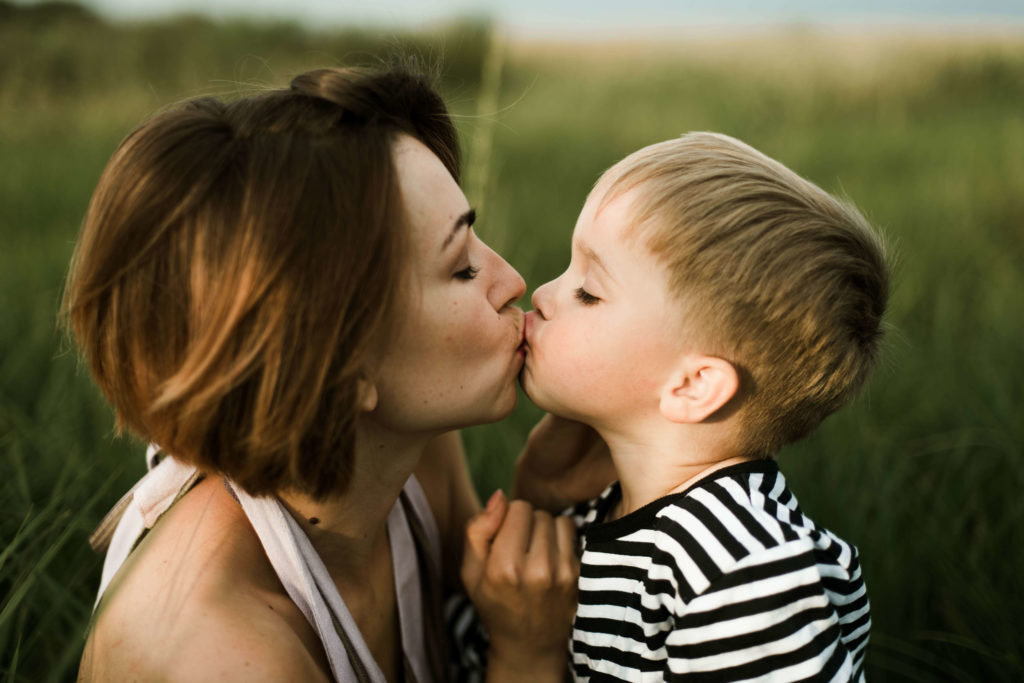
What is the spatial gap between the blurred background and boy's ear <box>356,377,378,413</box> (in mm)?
450

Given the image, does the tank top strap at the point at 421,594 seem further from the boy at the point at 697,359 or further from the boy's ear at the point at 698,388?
the boy's ear at the point at 698,388

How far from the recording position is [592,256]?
69.5 inches

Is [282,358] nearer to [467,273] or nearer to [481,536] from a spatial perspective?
[467,273]

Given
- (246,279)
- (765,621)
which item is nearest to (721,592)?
(765,621)

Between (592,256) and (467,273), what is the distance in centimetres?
27

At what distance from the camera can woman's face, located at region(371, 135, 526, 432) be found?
155cm

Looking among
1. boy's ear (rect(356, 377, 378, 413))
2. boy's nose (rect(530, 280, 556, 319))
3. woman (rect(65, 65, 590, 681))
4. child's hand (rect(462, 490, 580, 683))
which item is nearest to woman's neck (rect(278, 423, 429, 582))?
woman (rect(65, 65, 590, 681))

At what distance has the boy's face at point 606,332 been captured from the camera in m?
1.67

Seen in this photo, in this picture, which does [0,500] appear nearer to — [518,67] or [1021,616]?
[1021,616]

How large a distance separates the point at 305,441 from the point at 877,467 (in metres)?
1.79

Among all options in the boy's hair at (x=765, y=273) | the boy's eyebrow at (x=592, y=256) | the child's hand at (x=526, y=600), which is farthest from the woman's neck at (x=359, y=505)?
the boy's hair at (x=765, y=273)

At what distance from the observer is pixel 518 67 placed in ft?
43.1

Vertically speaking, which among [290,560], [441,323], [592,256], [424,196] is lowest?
[290,560]

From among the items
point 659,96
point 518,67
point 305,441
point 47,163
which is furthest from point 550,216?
point 518,67
